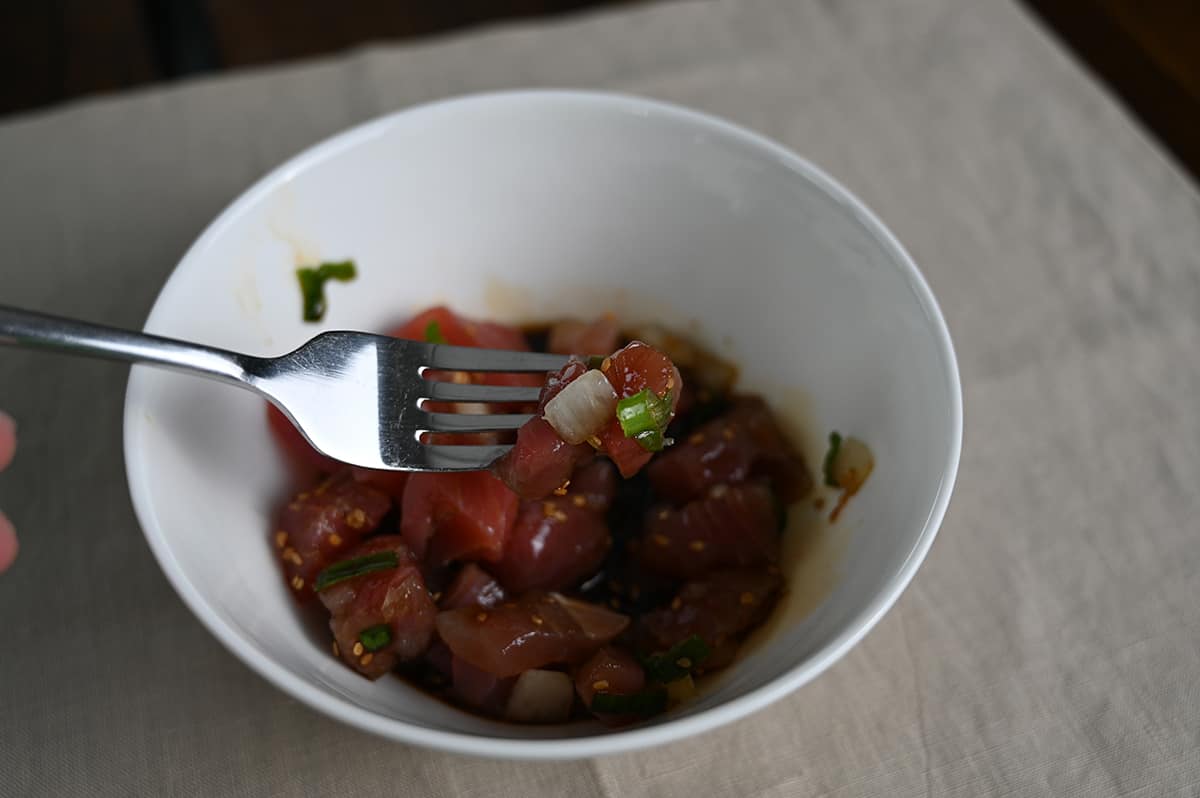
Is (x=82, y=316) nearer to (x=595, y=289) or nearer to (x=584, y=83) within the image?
(x=595, y=289)

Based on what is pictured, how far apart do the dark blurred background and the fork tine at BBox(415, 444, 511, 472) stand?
65.4 inches

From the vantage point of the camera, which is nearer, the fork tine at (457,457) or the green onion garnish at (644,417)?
the green onion garnish at (644,417)

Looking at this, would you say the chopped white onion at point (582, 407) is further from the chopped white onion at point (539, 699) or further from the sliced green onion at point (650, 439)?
the chopped white onion at point (539, 699)

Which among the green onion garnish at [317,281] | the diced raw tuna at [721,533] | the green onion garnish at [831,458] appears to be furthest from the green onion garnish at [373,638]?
the green onion garnish at [831,458]

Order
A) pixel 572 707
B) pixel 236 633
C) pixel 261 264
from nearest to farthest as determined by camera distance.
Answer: pixel 236 633
pixel 572 707
pixel 261 264

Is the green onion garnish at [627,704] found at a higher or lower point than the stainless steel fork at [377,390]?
lower

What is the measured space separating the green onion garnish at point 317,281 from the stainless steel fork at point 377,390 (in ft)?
0.92

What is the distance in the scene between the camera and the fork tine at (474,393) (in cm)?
161

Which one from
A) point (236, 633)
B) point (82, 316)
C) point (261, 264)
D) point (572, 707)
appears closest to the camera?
point (236, 633)

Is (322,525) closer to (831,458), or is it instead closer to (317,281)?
(317,281)

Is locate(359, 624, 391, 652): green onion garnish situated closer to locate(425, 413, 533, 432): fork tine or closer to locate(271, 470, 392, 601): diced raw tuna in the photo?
locate(271, 470, 392, 601): diced raw tuna

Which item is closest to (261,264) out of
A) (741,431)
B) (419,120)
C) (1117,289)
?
(419,120)

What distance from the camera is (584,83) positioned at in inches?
97.4

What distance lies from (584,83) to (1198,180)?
1476 millimetres
